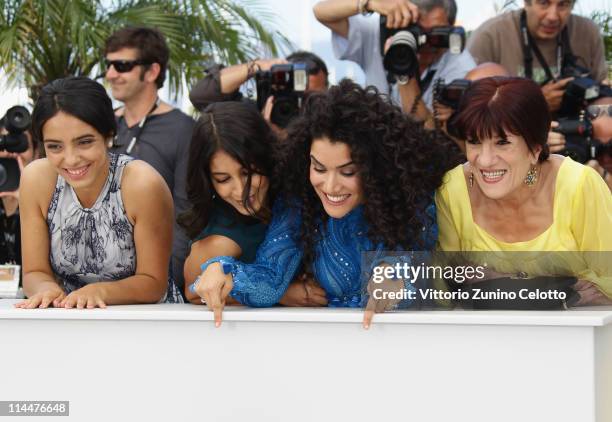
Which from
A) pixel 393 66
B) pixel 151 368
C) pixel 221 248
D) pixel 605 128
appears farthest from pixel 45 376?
pixel 605 128

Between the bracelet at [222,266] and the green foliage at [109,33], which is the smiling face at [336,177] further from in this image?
the green foliage at [109,33]

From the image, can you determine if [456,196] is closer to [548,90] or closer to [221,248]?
[221,248]

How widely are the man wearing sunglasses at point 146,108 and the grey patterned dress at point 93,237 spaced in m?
1.06

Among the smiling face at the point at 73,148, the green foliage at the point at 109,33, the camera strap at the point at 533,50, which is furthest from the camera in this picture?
the green foliage at the point at 109,33

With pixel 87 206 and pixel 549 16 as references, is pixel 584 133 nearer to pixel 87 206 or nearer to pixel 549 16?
pixel 549 16

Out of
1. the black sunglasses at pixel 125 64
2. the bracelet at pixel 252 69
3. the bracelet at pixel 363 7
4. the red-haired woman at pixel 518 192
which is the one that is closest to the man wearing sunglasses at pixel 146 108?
the black sunglasses at pixel 125 64

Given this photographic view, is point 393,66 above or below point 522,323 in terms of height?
above

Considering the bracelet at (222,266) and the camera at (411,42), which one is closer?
the bracelet at (222,266)

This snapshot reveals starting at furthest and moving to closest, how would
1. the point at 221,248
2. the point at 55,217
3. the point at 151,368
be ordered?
1. the point at 55,217
2. the point at 221,248
3. the point at 151,368

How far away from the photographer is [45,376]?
2.27 meters

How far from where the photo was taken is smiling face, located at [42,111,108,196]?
279cm

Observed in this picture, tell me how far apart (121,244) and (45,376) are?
0.70 m

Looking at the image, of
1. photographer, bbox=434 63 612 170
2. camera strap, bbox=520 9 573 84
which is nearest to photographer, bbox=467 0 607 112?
camera strap, bbox=520 9 573 84

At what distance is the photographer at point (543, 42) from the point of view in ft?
13.5
